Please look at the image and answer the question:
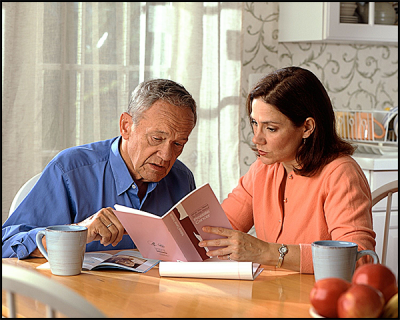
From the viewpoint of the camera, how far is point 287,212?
166cm

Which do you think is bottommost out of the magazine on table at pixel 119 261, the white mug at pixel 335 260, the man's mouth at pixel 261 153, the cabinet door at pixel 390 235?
the cabinet door at pixel 390 235

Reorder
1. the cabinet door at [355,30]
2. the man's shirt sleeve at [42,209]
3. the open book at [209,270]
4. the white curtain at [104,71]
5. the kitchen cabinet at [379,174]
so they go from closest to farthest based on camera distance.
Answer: the open book at [209,270]
the man's shirt sleeve at [42,209]
the white curtain at [104,71]
the kitchen cabinet at [379,174]
the cabinet door at [355,30]

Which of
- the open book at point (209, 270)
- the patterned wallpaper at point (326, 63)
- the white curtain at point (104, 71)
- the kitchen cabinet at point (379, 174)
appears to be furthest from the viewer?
the patterned wallpaper at point (326, 63)

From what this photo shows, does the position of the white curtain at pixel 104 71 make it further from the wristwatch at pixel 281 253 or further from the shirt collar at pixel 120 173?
the wristwatch at pixel 281 253

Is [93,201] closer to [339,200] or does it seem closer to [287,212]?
[287,212]

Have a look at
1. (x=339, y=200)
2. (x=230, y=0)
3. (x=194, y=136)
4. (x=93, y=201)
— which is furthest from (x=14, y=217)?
(x=230, y=0)

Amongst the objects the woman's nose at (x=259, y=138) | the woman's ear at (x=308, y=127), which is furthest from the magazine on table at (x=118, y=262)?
the woman's ear at (x=308, y=127)

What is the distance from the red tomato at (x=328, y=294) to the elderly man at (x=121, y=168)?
81 centimetres

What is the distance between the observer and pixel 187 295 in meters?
1.10

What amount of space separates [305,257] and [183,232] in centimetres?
32

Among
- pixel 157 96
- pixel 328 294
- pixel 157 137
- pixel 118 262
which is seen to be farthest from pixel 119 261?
pixel 328 294

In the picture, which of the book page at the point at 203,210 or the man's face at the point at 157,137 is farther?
the man's face at the point at 157,137

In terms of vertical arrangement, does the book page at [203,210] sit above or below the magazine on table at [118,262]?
above

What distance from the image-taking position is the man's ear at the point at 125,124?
1639 mm
